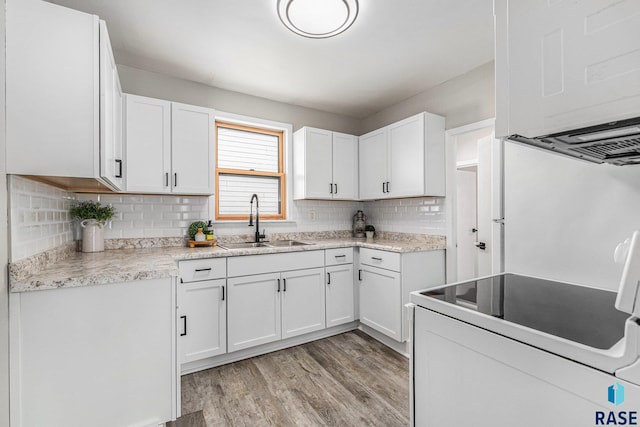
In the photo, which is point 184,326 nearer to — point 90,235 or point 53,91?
point 90,235

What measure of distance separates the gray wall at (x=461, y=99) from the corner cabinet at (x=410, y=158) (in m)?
0.16

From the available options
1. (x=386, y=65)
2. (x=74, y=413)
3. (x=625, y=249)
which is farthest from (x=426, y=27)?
(x=74, y=413)

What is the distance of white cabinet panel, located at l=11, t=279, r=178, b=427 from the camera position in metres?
1.28

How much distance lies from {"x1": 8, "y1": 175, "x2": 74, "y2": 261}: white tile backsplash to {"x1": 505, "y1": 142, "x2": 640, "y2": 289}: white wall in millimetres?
2167

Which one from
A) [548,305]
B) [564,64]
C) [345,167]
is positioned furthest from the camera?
[345,167]

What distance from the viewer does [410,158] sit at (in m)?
2.84

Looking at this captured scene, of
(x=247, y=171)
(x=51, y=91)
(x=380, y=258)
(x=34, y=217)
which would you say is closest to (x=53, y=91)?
(x=51, y=91)

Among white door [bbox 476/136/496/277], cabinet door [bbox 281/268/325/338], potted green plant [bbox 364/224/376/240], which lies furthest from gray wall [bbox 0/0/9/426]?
white door [bbox 476/136/496/277]

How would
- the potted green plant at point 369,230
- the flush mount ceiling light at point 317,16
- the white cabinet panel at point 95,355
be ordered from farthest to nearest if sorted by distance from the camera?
the potted green plant at point 369,230
the flush mount ceiling light at point 317,16
the white cabinet panel at point 95,355

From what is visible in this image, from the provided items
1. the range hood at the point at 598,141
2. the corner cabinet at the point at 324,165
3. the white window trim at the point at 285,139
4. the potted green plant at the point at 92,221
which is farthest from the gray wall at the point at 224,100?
the range hood at the point at 598,141

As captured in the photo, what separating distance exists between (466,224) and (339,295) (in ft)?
6.76

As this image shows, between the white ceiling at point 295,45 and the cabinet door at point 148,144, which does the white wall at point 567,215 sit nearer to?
the white ceiling at point 295,45

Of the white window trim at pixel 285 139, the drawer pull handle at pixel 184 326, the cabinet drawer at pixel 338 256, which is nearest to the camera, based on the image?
the drawer pull handle at pixel 184 326

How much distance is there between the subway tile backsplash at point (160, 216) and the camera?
144 centimetres
